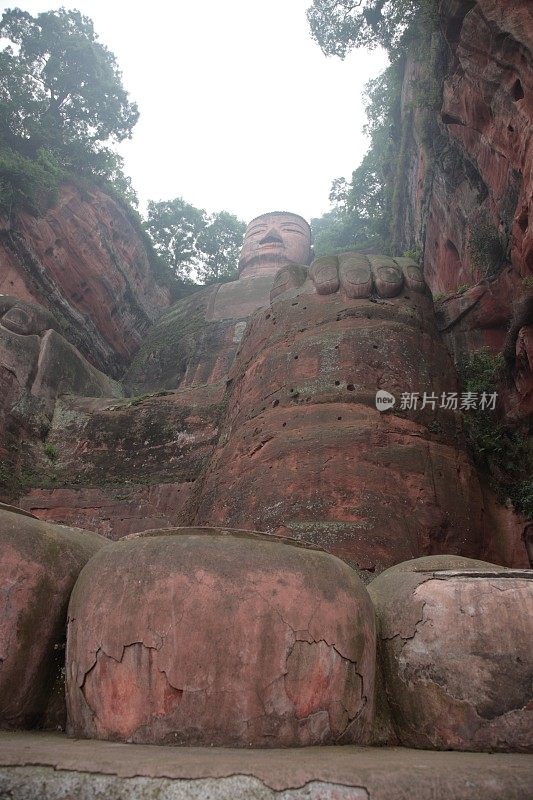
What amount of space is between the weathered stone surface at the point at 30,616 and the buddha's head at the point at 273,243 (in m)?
22.9

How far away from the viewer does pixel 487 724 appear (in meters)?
3.01

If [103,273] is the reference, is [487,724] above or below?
below

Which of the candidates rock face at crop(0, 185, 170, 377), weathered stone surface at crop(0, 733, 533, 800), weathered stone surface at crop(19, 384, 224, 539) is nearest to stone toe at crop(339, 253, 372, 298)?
weathered stone surface at crop(19, 384, 224, 539)

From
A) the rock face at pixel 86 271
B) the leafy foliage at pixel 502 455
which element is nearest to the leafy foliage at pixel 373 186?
the rock face at pixel 86 271

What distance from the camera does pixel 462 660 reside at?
10.3 ft

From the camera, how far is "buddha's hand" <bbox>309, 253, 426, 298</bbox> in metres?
9.53

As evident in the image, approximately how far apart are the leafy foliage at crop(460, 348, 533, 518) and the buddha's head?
17.8 meters

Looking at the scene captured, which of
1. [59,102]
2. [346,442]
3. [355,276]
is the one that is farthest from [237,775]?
[59,102]

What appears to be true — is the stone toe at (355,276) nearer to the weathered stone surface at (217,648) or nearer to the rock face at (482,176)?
the rock face at (482,176)

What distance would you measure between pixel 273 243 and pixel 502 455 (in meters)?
20.6

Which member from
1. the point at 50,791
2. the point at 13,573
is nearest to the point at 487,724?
the point at 50,791

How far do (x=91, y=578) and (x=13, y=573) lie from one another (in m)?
0.42

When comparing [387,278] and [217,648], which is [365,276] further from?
[217,648]

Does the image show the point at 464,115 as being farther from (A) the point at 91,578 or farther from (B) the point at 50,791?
(B) the point at 50,791
